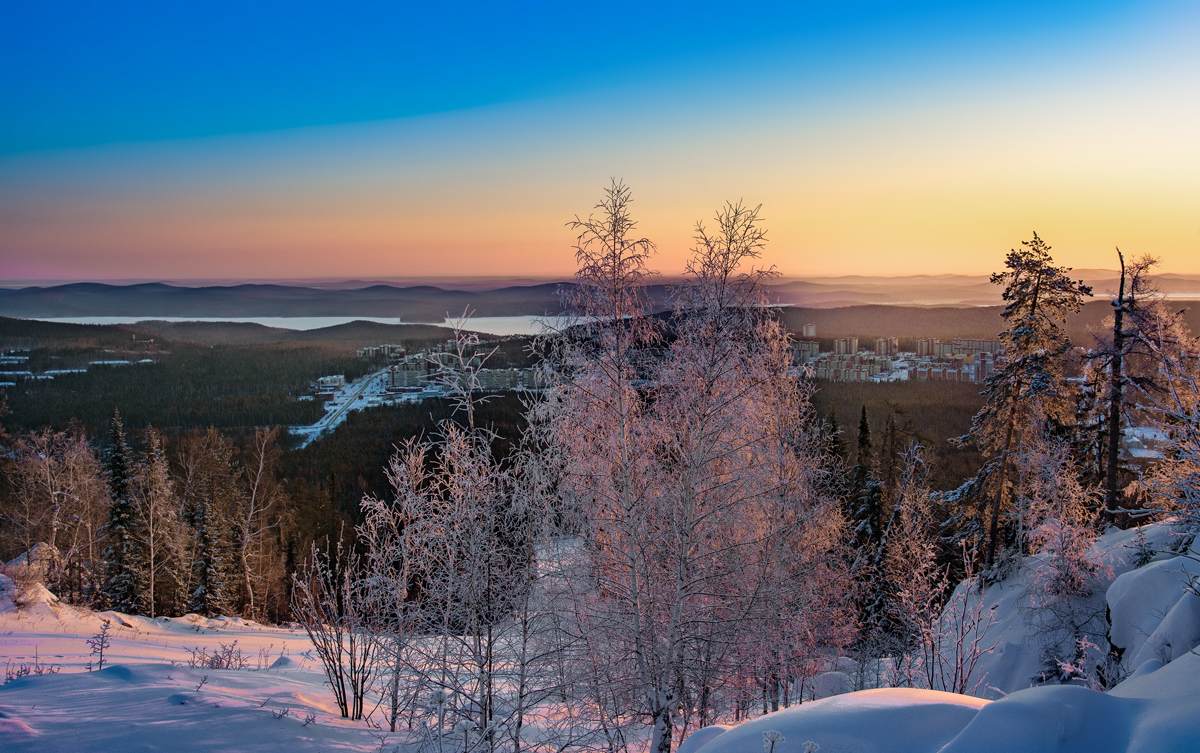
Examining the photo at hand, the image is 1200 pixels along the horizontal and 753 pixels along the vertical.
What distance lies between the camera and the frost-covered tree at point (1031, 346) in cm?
1938

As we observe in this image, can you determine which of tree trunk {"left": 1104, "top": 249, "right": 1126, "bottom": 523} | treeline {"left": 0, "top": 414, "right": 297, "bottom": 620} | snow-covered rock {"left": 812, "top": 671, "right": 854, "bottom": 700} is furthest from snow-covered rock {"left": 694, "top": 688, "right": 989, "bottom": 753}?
treeline {"left": 0, "top": 414, "right": 297, "bottom": 620}

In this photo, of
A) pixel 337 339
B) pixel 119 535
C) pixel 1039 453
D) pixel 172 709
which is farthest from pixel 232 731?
pixel 337 339

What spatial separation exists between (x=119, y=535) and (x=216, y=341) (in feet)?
520

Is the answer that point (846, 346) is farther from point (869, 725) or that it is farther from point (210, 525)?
point (869, 725)

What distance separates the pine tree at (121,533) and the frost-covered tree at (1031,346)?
3505 centimetres

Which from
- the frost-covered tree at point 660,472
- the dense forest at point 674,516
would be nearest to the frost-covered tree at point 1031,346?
the dense forest at point 674,516

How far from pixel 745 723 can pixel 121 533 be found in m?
31.3

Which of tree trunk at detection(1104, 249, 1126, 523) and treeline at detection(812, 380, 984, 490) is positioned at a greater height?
tree trunk at detection(1104, 249, 1126, 523)

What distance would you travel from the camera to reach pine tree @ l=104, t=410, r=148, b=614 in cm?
2697

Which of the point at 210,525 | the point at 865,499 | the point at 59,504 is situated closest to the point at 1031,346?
the point at 865,499

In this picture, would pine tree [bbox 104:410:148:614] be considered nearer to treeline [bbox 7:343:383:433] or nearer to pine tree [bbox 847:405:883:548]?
pine tree [bbox 847:405:883:548]

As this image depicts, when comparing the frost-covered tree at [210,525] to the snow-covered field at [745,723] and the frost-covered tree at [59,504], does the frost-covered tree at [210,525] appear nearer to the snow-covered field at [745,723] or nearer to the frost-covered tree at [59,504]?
the frost-covered tree at [59,504]

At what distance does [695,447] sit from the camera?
10.6 meters

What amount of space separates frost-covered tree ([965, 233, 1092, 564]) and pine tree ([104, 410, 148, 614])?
3505 centimetres
